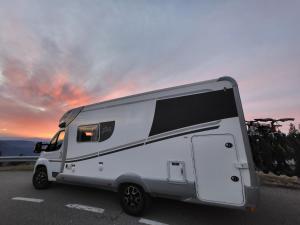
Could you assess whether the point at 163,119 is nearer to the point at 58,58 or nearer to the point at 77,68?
the point at 77,68

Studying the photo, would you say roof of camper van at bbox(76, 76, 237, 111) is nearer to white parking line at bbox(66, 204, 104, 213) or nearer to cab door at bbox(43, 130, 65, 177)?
cab door at bbox(43, 130, 65, 177)

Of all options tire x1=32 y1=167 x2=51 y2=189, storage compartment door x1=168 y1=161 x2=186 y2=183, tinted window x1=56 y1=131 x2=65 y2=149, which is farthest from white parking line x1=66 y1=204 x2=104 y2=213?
storage compartment door x1=168 y1=161 x2=186 y2=183

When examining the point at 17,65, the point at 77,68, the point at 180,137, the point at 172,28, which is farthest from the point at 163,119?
the point at 17,65

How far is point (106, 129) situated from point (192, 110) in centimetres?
239

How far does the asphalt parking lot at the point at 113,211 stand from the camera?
363cm

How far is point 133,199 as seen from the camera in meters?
3.93

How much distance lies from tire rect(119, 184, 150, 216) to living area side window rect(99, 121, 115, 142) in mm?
1341

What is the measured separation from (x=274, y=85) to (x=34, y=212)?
33.9 feet

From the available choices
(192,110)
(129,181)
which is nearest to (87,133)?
(129,181)

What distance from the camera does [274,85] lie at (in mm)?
7898

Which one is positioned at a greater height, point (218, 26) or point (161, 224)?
point (218, 26)

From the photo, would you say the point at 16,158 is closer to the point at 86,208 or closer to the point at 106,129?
the point at 86,208

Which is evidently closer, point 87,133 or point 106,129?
point 106,129

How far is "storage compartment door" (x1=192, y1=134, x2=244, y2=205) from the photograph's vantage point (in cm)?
287
